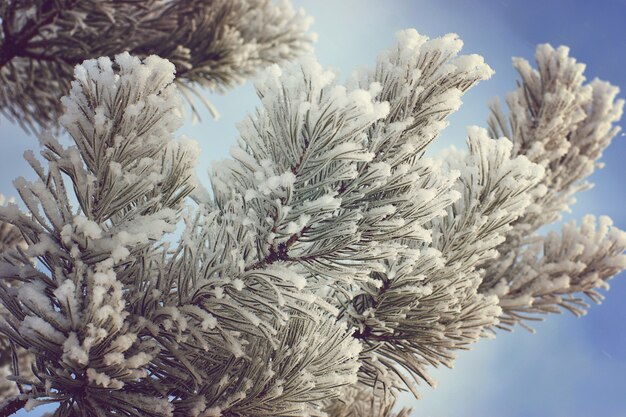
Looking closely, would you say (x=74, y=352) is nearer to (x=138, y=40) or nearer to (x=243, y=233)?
(x=243, y=233)

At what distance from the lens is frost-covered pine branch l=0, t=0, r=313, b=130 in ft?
8.69

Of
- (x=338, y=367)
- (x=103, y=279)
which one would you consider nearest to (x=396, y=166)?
(x=338, y=367)

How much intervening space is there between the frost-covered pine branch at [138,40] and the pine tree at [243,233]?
1.78 m

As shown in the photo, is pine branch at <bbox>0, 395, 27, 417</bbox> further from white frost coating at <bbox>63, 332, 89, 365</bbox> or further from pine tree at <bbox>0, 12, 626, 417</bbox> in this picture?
white frost coating at <bbox>63, 332, 89, 365</bbox>

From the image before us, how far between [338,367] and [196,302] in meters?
0.35

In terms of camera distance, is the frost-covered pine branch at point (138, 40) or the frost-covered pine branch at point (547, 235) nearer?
the frost-covered pine branch at point (547, 235)

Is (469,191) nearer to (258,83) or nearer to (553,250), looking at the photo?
(258,83)

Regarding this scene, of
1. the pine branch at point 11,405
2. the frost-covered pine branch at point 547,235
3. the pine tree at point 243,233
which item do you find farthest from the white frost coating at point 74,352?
the frost-covered pine branch at point 547,235

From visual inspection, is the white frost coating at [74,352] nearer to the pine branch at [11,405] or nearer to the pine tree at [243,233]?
the pine tree at [243,233]

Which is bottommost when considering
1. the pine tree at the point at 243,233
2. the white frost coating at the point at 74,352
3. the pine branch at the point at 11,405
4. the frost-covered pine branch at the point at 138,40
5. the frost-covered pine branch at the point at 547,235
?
the pine branch at the point at 11,405

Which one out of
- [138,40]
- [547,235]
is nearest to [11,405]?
[547,235]

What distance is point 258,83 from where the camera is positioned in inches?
42.6

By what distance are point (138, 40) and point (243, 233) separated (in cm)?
223

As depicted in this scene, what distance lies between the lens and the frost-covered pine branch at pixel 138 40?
265 centimetres
